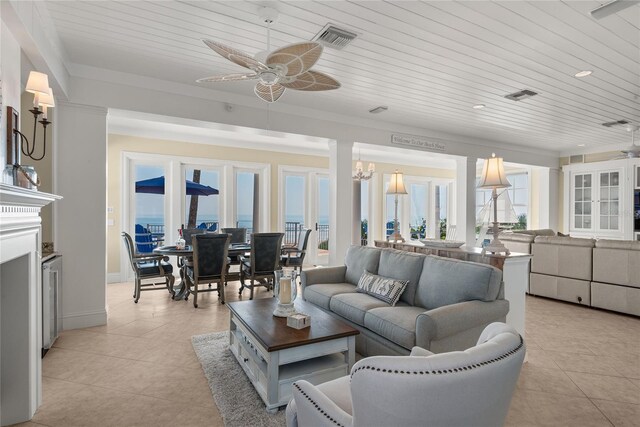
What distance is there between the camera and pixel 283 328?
252 cm

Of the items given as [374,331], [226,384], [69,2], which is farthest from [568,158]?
[69,2]

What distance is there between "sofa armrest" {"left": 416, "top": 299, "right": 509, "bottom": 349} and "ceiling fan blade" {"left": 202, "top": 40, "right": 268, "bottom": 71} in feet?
6.98

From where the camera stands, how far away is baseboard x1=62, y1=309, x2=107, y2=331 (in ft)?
12.2

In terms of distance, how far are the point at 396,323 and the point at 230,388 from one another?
1.32 metres

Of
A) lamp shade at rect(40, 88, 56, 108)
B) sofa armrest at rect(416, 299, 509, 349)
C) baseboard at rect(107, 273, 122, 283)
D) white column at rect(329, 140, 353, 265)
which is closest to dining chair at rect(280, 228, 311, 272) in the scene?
white column at rect(329, 140, 353, 265)

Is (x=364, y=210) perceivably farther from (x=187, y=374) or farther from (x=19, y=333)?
(x=19, y=333)

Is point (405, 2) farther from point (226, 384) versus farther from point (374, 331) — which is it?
point (226, 384)

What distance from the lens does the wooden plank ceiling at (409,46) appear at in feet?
8.70

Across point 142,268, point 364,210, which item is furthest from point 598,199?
point 142,268

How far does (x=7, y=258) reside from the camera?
72.5 inches

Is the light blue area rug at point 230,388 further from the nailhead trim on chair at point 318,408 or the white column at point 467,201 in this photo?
the white column at point 467,201

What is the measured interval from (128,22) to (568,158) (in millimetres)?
9416

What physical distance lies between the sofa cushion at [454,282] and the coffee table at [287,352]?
877mm

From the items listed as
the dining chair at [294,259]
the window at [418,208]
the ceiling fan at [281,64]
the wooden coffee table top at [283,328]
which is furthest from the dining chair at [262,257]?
the window at [418,208]
